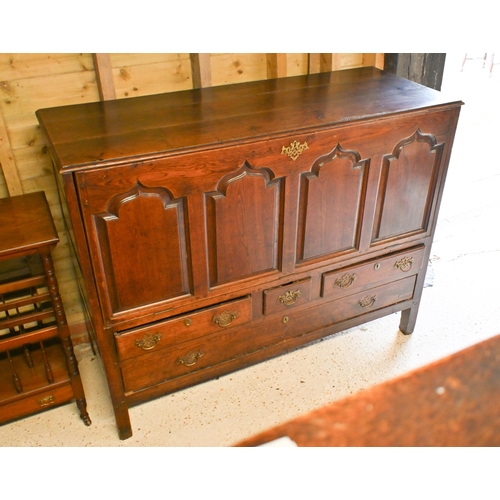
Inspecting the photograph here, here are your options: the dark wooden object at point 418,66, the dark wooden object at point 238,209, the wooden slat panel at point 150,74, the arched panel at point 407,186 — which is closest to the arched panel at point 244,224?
the dark wooden object at point 238,209

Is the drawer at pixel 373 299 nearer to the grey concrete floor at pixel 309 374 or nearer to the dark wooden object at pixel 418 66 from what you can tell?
the grey concrete floor at pixel 309 374

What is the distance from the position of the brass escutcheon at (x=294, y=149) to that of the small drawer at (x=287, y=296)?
0.56 meters

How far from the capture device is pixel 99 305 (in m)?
1.74

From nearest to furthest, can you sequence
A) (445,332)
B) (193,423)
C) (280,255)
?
1. (280,255)
2. (193,423)
3. (445,332)

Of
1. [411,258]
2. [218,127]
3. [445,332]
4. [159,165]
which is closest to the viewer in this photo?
[159,165]

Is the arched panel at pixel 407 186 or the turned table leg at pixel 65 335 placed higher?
the arched panel at pixel 407 186

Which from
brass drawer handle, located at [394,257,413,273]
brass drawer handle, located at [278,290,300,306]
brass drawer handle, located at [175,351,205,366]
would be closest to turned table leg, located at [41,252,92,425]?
brass drawer handle, located at [175,351,205,366]

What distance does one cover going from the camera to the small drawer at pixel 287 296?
2.06 m

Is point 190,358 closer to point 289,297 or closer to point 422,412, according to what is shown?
point 289,297

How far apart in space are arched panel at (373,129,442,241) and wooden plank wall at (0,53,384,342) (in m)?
0.63

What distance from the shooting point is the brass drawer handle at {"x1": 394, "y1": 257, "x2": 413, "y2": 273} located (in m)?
2.29
